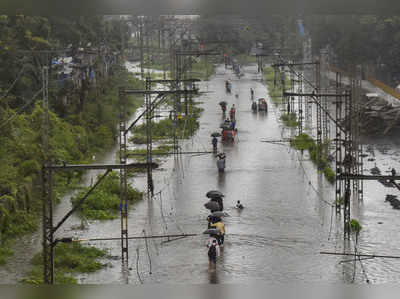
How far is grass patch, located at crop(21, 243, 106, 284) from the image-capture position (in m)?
9.16

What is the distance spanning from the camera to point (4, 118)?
15602 millimetres

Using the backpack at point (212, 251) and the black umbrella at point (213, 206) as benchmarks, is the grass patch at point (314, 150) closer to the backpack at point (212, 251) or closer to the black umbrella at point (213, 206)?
the black umbrella at point (213, 206)

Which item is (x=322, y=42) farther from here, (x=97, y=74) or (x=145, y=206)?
(x=145, y=206)

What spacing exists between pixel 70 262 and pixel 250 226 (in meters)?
3.23

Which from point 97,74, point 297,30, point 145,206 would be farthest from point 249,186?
point 297,30

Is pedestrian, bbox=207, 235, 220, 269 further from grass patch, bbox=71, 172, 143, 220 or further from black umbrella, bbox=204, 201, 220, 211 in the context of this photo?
grass patch, bbox=71, 172, 143, 220

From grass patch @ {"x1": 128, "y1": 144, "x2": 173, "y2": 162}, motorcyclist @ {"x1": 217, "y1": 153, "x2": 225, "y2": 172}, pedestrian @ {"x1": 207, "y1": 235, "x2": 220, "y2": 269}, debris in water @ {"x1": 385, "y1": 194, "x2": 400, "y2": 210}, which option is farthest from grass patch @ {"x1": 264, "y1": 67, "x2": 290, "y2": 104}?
pedestrian @ {"x1": 207, "y1": 235, "x2": 220, "y2": 269}

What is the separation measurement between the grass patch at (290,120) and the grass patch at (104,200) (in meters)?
10.3

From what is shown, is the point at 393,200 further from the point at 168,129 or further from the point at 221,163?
the point at 168,129

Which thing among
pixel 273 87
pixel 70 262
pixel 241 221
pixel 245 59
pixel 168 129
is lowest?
pixel 241 221

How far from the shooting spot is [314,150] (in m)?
18.7

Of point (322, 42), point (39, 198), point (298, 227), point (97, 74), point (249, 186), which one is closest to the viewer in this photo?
point (298, 227)

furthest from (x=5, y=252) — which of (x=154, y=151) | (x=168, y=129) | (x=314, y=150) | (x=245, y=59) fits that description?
(x=245, y=59)
